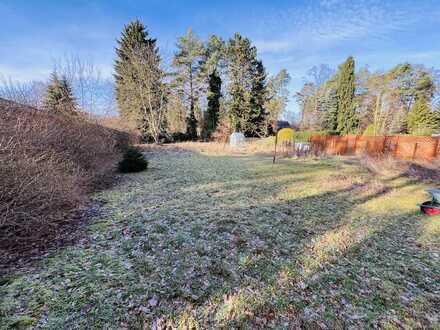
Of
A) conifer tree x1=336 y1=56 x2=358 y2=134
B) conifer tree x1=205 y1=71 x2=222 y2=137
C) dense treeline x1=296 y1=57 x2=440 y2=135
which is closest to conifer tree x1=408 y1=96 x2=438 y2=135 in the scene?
dense treeline x1=296 y1=57 x2=440 y2=135

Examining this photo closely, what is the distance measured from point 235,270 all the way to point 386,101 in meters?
24.7

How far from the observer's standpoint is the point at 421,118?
18.1 meters

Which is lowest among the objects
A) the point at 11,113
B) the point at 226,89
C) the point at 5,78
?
the point at 11,113

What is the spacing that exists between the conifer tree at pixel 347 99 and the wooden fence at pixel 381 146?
25.4 ft

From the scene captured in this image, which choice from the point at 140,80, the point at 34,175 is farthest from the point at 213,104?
the point at 34,175

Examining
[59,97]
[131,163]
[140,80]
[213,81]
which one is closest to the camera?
[59,97]

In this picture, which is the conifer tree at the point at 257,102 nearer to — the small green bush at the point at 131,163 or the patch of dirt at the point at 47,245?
the small green bush at the point at 131,163

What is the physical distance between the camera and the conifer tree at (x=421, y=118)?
17672 mm

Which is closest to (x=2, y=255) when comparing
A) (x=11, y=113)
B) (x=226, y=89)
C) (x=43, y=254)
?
(x=43, y=254)

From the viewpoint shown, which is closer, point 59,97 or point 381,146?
point 59,97

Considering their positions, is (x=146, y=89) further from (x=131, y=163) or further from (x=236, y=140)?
(x=131, y=163)

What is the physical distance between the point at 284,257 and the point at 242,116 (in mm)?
20688

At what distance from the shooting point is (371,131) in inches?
715

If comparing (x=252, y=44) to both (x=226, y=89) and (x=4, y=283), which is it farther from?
(x=4, y=283)
